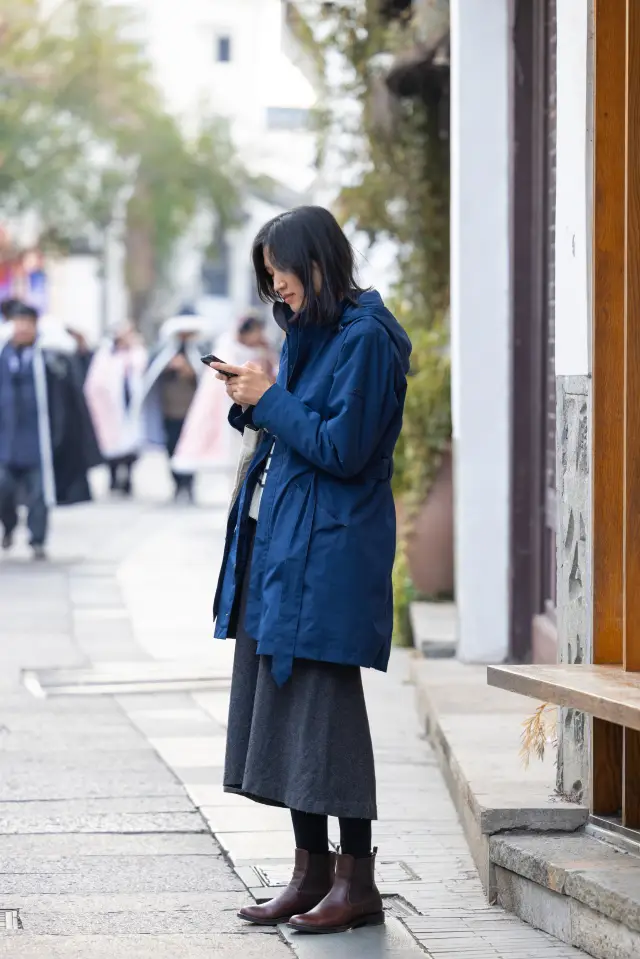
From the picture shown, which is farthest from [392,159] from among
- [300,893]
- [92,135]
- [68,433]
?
[92,135]

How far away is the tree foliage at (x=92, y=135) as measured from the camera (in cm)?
3653

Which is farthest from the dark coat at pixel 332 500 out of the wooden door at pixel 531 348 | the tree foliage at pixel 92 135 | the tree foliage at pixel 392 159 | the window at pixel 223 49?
the window at pixel 223 49

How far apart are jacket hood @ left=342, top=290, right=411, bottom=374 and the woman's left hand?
24cm

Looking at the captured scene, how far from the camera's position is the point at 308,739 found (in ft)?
14.5

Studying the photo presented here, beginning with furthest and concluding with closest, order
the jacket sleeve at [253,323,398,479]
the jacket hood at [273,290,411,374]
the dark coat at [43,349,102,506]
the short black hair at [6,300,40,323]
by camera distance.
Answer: the dark coat at [43,349,102,506]
the short black hair at [6,300,40,323]
the jacket hood at [273,290,411,374]
the jacket sleeve at [253,323,398,479]

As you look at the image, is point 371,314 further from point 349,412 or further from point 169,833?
point 169,833

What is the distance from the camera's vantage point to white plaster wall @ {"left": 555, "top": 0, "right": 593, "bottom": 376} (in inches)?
192

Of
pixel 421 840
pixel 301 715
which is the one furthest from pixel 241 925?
pixel 421 840

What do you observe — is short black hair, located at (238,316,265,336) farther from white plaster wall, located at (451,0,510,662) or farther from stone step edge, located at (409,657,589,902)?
stone step edge, located at (409,657,589,902)

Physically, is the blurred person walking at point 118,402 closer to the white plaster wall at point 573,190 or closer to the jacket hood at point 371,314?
the white plaster wall at point 573,190

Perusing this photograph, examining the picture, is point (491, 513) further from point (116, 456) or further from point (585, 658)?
point (116, 456)

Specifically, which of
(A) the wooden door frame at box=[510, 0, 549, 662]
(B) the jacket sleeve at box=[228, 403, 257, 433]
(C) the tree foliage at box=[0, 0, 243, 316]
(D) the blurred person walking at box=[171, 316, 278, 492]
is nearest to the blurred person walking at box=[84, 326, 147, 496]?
(D) the blurred person walking at box=[171, 316, 278, 492]

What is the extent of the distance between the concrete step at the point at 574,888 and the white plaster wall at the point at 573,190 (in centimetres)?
126

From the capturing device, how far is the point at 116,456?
20.7 meters
